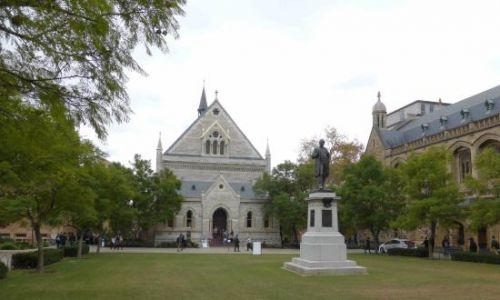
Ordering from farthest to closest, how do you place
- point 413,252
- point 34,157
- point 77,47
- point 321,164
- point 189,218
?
point 189,218, point 413,252, point 321,164, point 34,157, point 77,47

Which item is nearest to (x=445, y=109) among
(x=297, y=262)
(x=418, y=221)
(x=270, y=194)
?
(x=270, y=194)

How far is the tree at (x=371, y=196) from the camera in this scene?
119 feet

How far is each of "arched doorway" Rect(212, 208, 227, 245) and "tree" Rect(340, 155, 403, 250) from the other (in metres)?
18.3

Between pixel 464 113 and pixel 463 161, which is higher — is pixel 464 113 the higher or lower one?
the higher one

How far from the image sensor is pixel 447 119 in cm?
4962

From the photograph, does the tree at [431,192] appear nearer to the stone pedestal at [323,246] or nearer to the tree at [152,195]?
the stone pedestal at [323,246]

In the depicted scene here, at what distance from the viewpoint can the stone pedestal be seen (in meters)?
18.7

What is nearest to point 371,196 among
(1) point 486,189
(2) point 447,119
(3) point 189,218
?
(1) point 486,189

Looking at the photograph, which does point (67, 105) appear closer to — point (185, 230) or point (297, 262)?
point (297, 262)

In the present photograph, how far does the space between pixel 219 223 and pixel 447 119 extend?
27.4 meters

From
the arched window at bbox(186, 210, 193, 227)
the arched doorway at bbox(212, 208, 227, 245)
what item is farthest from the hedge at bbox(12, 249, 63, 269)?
the arched doorway at bbox(212, 208, 227, 245)

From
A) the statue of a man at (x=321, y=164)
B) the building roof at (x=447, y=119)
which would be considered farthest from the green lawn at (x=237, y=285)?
the building roof at (x=447, y=119)

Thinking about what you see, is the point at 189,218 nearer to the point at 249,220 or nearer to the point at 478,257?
the point at 249,220

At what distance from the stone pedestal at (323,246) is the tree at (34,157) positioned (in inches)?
387
